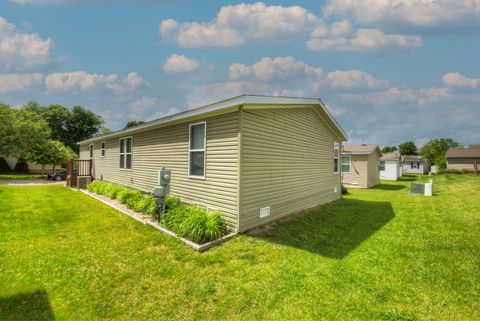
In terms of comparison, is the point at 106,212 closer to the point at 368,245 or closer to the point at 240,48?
the point at 368,245

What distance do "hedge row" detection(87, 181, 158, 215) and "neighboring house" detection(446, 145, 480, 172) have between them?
155 ft

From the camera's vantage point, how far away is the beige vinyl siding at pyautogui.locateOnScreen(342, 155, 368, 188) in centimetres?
1914

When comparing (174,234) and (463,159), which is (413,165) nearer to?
(463,159)

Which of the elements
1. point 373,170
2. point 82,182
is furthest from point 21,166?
point 373,170

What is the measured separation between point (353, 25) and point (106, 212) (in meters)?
13.9

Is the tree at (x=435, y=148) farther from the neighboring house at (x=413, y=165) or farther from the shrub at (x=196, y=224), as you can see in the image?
the shrub at (x=196, y=224)

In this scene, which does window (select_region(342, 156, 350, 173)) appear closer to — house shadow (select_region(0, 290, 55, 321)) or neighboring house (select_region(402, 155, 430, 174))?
house shadow (select_region(0, 290, 55, 321))

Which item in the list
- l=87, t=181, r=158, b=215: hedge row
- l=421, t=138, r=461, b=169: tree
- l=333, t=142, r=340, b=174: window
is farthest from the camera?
l=421, t=138, r=461, b=169: tree

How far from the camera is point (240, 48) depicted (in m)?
14.6

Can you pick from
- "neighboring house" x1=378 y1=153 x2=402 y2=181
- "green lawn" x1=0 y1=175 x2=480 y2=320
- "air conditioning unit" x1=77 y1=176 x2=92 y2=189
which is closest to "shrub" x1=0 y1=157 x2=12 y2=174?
"air conditioning unit" x1=77 y1=176 x2=92 y2=189

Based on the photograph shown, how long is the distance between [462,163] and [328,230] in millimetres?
46003

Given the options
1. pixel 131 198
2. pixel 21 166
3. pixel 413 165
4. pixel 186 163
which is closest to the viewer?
pixel 186 163

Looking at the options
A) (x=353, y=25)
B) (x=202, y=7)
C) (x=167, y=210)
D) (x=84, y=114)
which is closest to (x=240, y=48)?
(x=202, y=7)

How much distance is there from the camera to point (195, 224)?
568 cm
